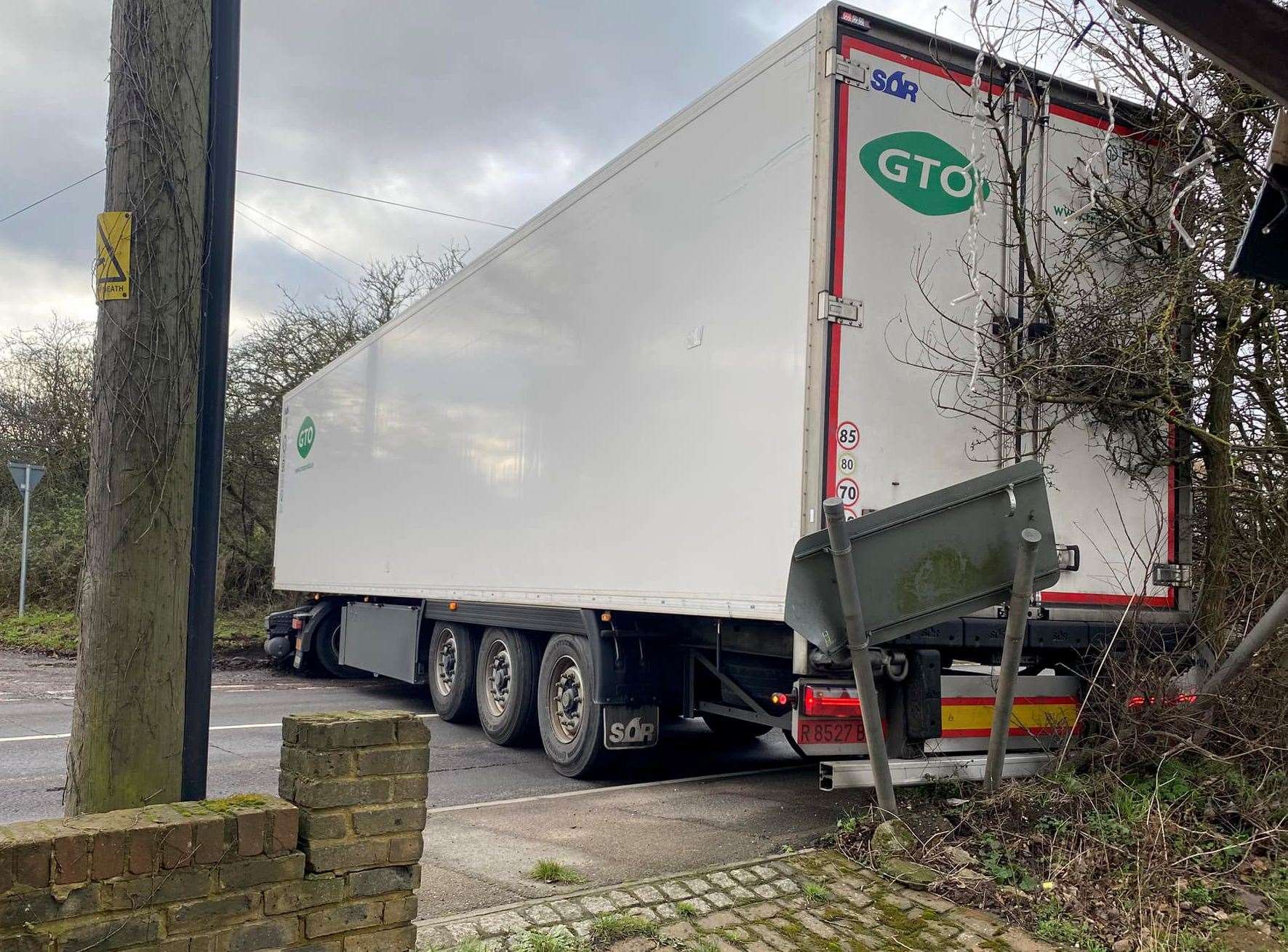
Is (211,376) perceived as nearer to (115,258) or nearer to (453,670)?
(115,258)

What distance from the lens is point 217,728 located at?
9.45 m

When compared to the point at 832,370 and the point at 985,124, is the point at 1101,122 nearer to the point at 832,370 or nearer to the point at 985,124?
the point at 985,124

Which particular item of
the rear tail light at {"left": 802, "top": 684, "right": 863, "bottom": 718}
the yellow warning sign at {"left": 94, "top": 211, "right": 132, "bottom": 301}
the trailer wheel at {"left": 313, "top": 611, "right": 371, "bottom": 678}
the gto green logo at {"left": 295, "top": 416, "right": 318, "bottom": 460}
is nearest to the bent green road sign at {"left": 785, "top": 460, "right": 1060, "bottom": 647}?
the rear tail light at {"left": 802, "top": 684, "right": 863, "bottom": 718}

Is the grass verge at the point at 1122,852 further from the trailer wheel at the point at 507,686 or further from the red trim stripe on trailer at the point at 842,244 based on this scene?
the trailer wheel at the point at 507,686

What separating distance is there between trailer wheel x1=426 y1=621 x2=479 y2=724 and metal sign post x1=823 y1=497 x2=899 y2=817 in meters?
5.11

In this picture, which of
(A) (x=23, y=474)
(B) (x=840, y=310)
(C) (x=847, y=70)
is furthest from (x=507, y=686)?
(A) (x=23, y=474)

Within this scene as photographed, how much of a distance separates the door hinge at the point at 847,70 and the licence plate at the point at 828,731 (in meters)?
3.06

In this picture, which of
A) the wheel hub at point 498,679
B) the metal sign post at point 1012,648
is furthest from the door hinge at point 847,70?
the wheel hub at point 498,679

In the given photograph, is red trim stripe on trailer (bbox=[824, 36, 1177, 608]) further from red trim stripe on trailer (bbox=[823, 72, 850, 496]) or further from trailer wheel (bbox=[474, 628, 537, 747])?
trailer wheel (bbox=[474, 628, 537, 747])

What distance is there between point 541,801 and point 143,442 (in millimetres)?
4220

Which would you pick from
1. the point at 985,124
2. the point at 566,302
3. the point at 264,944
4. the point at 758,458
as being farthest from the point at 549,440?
the point at 264,944

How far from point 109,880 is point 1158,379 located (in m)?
5.04

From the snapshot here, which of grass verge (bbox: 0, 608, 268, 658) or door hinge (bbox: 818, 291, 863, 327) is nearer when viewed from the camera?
door hinge (bbox: 818, 291, 863, 327)

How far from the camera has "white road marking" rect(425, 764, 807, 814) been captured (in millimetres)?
6336
